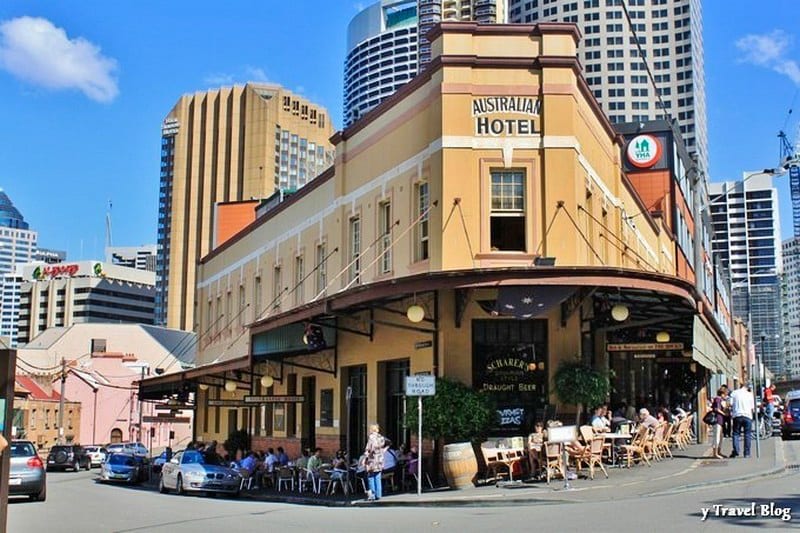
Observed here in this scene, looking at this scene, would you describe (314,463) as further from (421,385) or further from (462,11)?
(462,11)

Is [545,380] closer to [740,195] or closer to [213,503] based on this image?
[213,503]

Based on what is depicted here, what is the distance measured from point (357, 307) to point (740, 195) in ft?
239

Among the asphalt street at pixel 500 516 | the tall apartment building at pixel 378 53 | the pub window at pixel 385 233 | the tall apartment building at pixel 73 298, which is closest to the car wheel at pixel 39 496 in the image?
the asphalt street at pixel 500 516

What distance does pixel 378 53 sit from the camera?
184875 mm

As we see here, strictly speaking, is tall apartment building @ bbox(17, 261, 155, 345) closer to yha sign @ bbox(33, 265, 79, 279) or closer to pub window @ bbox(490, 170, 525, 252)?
yha sign @ bbox(33, 265, 79, 279)

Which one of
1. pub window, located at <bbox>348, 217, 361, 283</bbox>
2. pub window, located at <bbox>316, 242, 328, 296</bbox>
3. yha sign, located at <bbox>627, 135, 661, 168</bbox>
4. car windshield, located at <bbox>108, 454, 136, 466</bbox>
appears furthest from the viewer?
yha sign, located at <bbox>627, 135, 661, 168</bbox>

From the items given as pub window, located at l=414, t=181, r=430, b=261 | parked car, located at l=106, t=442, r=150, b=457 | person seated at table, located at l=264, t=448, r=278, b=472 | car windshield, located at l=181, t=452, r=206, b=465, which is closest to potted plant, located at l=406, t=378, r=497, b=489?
pub window, located at l=414, t=181, r=430, b=261

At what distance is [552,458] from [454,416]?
2.20m

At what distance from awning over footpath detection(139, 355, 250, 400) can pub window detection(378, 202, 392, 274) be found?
22.8ft

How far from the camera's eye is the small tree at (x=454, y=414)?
19.1 metres

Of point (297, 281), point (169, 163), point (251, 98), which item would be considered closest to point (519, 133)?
point (297, 281)

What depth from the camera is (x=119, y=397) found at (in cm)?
9162

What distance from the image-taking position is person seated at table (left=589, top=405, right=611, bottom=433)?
1951 cm

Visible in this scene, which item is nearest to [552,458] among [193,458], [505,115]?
[505,115]
